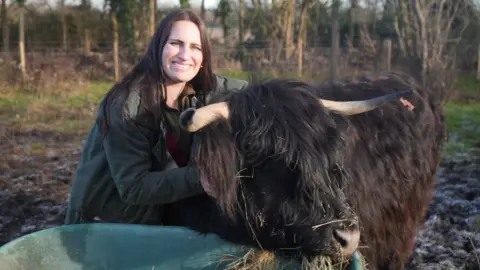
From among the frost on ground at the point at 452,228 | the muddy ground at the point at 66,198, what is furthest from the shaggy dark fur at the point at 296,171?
the muddy ground at the point at 66,198

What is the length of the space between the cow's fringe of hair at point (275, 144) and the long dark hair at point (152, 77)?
19.3 inches

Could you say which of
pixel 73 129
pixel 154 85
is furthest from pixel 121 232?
pixel 73 129

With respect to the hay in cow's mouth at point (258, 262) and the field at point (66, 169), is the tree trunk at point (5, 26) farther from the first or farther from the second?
the hay in cow's mouth at point (258, 262)

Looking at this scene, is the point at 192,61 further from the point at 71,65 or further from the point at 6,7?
the point at 6,7

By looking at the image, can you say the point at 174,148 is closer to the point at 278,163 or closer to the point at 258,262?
the point at 278,163

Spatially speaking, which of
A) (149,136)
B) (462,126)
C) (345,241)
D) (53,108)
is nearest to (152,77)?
(149,136)

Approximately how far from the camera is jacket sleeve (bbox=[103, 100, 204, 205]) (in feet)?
9.29

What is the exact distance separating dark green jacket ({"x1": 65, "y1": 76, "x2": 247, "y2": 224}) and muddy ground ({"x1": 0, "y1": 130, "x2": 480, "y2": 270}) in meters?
1.99

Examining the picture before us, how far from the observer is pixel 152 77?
307cm

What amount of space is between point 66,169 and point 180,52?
14.8ft

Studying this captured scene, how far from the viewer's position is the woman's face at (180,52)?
3031 mm

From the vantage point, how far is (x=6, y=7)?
1752 cm

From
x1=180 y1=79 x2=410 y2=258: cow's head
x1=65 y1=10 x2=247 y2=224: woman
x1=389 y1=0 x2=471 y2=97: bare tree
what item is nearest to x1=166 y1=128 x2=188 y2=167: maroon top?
x1=65 y1=10 x2=247 y2=224: woman

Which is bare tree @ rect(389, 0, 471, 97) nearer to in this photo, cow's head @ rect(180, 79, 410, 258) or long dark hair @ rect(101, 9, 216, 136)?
long dark hair @ rect(101, 9, 216, 136)
